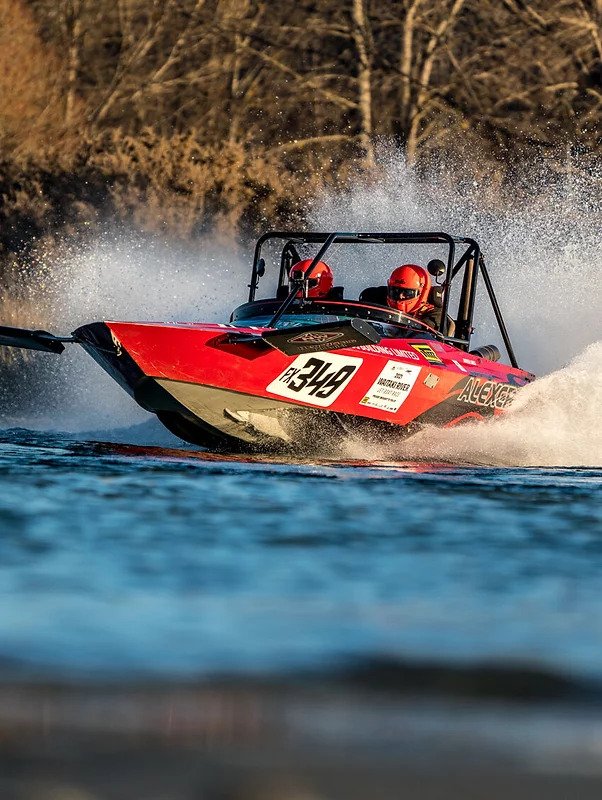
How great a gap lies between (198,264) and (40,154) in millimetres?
4526

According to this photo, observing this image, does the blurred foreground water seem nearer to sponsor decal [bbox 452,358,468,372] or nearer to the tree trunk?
sponsor decal [bbox 452,358,468,372]

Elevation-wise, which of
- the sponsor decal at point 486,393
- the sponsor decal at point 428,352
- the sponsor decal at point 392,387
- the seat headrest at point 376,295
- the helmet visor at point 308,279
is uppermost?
the helmet visor at point 308,279

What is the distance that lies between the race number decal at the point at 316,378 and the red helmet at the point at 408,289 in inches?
59.6

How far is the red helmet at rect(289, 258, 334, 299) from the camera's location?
11.5 m

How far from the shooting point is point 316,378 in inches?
394

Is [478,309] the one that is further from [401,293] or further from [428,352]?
[428,352]

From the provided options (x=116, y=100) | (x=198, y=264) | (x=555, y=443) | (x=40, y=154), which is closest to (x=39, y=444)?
(x=555, y=443)

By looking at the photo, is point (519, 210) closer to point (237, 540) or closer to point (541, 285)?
point (541, 285)

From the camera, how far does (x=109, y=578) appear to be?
449 cm

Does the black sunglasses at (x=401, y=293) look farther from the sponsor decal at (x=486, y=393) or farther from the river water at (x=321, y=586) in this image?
the river water at (x=321, y=586)

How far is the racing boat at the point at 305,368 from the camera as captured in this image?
9578 millimetres

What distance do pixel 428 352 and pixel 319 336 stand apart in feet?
4.94

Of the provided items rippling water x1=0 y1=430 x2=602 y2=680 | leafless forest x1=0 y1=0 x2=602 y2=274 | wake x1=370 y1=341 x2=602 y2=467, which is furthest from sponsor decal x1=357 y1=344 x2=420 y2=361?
leafless forest x1=0 y1=0 x2=602 y2=274


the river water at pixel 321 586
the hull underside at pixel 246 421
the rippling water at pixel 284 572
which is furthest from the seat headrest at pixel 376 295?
Result: the rippling water at pixel 284 572
